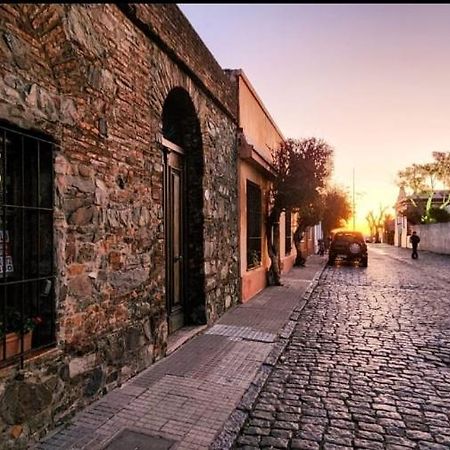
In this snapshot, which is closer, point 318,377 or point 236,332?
point 318,377

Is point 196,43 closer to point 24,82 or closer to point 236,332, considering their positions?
point 24,82

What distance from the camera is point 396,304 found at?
31.5 ft

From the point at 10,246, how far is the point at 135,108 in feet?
7.01

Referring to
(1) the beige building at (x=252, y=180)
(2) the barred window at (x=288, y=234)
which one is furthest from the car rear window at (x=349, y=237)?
(1) the beige building at (x=252, y=180)

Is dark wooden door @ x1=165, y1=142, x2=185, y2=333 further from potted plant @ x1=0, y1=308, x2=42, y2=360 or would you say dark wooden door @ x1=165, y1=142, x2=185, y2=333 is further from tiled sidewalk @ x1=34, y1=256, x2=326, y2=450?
potted plant @ x1=0, y1=308, x2=42, y2=360

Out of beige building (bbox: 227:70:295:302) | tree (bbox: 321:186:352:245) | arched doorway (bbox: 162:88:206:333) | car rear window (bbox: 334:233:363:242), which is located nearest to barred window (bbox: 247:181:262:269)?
beige building (bbox: 227:70:295:302)

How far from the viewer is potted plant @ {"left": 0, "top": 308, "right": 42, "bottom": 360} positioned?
311 cm

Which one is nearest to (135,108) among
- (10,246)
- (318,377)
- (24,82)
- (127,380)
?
(24,82)

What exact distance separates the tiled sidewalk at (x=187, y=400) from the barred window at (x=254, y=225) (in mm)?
3978

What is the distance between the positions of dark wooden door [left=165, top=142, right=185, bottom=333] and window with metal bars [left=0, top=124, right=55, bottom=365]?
9.43 feet

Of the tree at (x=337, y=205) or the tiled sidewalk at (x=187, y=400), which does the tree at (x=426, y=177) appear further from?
the tiled sidewalk at (x=187, y=400)

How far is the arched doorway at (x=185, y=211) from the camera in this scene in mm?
6652

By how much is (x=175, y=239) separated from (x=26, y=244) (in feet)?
10.9

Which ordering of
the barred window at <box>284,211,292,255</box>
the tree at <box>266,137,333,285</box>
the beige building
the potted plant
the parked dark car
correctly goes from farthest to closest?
1. the parked dark car
2. the barred window at <box>284,211,292,255</box>
3. the tree at <box>266,137,333,285</box>
4. the beige building
5. the potted plant
